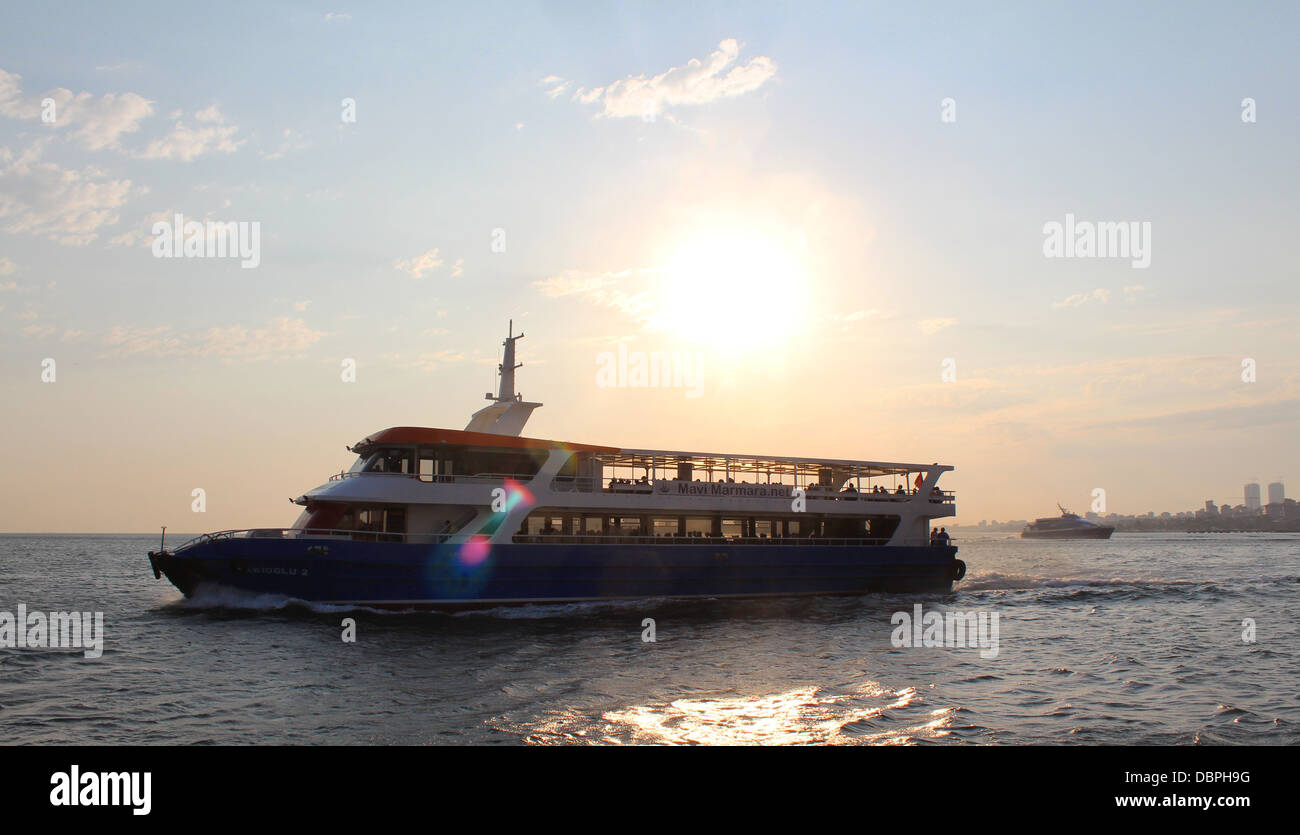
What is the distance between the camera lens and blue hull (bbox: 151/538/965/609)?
22797mm

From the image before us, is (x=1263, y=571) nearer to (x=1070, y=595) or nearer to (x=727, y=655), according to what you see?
(x=1070, y=595)

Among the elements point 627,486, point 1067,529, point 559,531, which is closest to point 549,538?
point 559,531

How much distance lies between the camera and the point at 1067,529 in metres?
139

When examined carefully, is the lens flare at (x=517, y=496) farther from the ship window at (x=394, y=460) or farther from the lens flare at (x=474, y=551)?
the ship window at (x=394, y=460)

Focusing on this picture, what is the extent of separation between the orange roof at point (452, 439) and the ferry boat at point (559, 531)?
45 mm

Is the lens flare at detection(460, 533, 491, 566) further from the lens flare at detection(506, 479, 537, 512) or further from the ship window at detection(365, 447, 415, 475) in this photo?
the ship window at detection(365, 447, 415, 475)

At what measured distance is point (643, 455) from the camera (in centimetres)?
2864

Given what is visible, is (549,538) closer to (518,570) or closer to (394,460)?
(518,570)

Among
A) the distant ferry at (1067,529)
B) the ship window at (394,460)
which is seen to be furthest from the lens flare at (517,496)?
the distant ferry at (1067,529)

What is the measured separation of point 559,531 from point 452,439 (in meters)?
4.70

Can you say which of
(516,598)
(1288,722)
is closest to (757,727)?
(1288,722)

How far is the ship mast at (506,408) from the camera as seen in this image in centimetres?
3012

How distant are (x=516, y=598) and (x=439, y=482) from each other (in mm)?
4241
